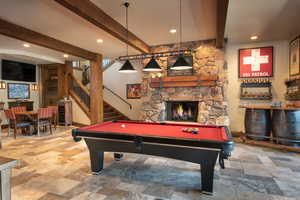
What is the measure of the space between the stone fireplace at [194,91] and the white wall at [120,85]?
2.15 metres

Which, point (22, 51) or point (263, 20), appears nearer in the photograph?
point (263, 20)

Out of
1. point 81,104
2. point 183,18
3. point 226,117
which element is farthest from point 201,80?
point 81,104

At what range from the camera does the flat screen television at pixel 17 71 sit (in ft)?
23.1

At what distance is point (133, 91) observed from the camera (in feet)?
27.3

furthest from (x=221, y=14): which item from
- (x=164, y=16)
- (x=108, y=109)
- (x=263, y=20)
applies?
(x=108, y=109)

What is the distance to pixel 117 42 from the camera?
5.33 m

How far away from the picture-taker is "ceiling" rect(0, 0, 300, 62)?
3.12 m

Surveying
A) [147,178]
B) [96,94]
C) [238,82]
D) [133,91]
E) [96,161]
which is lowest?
[147,178]

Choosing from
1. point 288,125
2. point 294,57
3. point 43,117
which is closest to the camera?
point 288,125

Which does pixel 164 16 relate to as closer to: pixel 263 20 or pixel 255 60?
pixel 263 20

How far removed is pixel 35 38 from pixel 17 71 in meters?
4.21

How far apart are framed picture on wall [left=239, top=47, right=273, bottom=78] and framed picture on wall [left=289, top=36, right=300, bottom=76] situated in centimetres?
46

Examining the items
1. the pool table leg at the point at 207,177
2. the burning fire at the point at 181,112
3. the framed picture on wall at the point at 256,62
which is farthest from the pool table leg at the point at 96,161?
the framed picture on wall at the point at 256,62

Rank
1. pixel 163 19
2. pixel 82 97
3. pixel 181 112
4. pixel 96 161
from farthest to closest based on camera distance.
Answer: pixel 82 97
pixel 181 112
pixel 163 19
pixel 96 161
